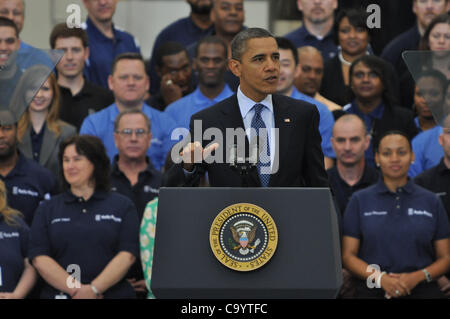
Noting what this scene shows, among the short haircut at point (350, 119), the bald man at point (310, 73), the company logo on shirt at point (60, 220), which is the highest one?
the bald man at point (310, 73)

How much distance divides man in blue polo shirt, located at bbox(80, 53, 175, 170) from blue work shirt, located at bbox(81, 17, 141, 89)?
0.62 meters

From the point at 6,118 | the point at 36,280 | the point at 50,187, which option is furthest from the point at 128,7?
the point at 6,118

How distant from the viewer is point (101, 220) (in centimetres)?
504

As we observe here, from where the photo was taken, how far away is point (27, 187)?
5445mm

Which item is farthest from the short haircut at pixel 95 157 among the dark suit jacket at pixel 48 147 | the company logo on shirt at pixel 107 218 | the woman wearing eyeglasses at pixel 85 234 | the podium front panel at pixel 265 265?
the podium front panel at pixel 265 265

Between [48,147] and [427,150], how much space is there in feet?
8.16

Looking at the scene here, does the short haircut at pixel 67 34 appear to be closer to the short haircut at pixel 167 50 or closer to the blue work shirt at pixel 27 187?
the short haircut at pixel 167 50

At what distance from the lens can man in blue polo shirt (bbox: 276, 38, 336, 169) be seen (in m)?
5.81

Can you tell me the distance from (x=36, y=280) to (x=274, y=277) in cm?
267

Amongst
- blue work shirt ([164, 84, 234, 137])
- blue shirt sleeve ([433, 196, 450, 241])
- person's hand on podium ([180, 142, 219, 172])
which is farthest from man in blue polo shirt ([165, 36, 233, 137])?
person's hand on podium ([180, 142, 219, 172])

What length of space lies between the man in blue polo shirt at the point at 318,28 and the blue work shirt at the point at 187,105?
3.79 feet

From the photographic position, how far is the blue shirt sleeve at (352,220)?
5137 mm

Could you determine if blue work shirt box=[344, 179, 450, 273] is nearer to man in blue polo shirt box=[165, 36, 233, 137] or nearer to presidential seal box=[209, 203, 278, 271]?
man in blue polo shirt box=[165, 36, 233, 137]
